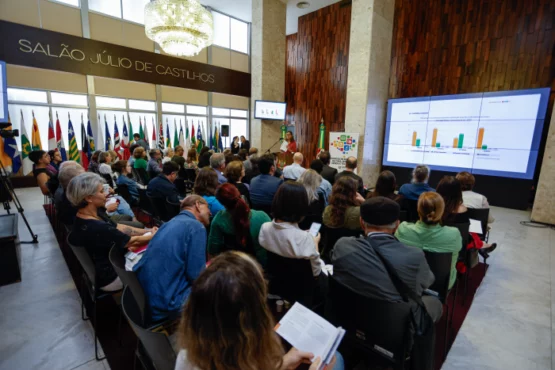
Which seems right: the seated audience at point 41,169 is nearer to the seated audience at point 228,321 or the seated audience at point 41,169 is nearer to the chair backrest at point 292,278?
the chair backrest at point 292,278

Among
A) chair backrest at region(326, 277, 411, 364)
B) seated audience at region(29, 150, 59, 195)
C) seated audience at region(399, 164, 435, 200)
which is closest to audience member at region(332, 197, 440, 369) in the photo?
chair backrest at region(326, 277, 411, 364)

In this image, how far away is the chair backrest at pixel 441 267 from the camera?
1.77 meters

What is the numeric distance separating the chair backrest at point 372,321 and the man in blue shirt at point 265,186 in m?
1.77

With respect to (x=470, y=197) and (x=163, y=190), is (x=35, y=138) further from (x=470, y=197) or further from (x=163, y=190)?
(x=470, y=197)

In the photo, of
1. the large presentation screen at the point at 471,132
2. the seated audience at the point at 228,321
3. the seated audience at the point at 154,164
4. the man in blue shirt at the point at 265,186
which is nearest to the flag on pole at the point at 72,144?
the seated audience at the point at 154,164

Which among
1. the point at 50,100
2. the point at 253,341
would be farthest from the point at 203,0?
the point at 253,341

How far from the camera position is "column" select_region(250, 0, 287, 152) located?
7676mm

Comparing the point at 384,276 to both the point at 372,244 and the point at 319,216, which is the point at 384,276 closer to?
the point at 372,244

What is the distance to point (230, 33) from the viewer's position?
10.4 meters

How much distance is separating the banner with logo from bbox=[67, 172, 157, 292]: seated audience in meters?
5.68

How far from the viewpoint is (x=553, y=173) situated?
188 inches

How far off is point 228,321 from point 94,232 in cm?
155

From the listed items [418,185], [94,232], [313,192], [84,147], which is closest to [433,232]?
[313,192]

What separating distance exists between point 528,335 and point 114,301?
3.54 m
